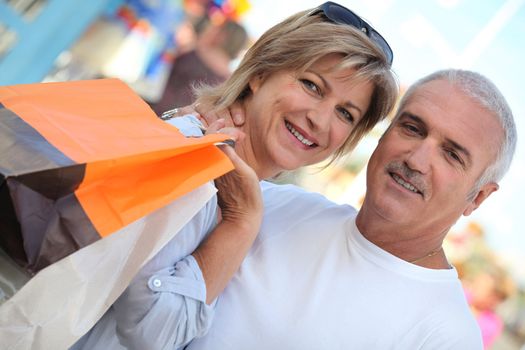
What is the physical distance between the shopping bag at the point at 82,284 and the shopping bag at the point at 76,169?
0.24 ft

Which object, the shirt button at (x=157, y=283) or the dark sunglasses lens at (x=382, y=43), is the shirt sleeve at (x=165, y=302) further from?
the dark sunglasses lens at (x=382, y=43)

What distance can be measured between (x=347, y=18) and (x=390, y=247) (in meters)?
0.83

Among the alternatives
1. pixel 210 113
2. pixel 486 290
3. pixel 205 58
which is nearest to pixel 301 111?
pixel 210 113

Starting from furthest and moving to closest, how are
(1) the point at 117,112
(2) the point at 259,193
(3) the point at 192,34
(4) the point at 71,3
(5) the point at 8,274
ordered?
(3) the point at 192,34
(4) the point at 71,3
(2) the point at 259,193
(1) the point at 117,112
(5) the point at 8,274

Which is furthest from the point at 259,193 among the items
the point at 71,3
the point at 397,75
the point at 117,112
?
the point at 71,3

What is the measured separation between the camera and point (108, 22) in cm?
464

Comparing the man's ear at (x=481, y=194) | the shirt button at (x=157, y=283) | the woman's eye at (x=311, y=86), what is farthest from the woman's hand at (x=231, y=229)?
the man's ear at (x=481, y=194)

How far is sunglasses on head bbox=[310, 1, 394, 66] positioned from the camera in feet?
5.95

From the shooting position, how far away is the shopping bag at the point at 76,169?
3.07 ft

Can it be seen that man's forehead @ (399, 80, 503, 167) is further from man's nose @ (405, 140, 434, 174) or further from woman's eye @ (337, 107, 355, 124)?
woman's eye @ (337, 107, 355, 124)

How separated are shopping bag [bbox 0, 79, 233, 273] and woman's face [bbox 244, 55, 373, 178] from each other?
2.09 ft

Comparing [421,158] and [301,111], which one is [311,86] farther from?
[421,158]

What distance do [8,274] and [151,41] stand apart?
410 centimetres

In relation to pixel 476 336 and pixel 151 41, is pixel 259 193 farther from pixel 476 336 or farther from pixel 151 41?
pixel 151 41
